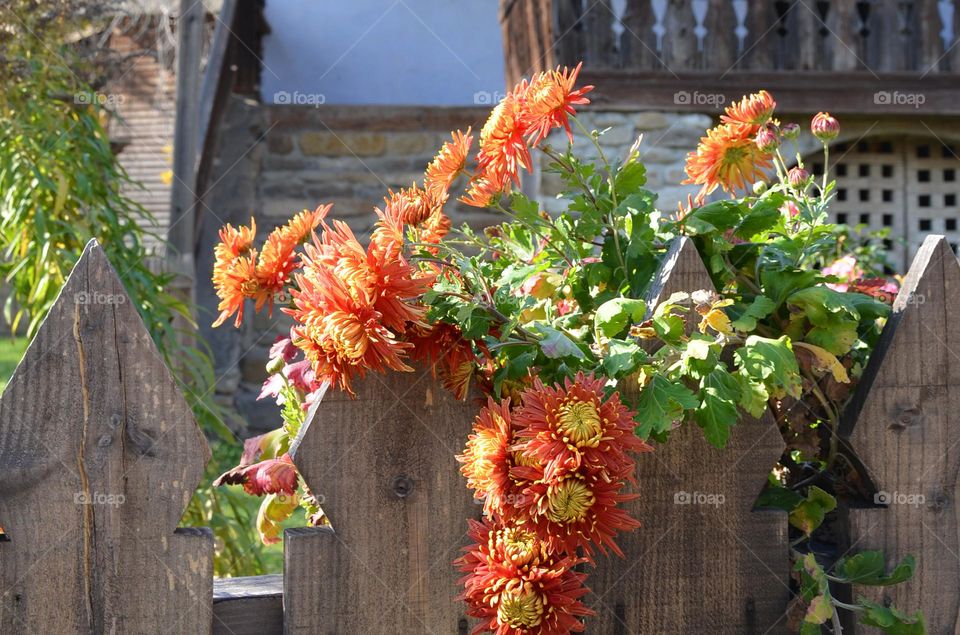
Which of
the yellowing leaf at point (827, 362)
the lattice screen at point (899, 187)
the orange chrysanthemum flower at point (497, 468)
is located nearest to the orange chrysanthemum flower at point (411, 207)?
the orange chrysanthemum flower at point (497, 468)

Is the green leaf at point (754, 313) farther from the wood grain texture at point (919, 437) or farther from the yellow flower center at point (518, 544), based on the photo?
the yellow flower center at point (518, 544)

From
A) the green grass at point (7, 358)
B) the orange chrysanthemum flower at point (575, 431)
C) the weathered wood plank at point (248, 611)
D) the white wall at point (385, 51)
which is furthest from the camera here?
the green grass at point (7, 358)

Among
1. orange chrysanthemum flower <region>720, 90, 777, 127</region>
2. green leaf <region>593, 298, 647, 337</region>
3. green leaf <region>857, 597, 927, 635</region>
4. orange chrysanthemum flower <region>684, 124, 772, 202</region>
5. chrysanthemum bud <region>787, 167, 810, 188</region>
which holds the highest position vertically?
orange chrysanthemum flower <region>720, 90, 777, 127</region>

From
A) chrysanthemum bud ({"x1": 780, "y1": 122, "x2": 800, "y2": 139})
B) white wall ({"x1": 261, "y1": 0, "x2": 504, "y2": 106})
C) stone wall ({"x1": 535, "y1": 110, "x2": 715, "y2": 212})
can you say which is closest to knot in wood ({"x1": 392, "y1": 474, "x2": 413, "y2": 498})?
chrysanthemum bud ({"x1": 780, "y1": 122, "x2": 800, "y2": 139})

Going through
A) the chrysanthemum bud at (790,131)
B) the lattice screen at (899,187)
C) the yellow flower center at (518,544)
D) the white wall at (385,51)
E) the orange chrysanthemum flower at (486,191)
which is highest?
the white wall at (385,51)

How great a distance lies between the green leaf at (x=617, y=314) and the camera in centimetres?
122

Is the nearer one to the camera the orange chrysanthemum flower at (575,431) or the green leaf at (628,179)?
the orange chrysanthemum flower at (575,431)

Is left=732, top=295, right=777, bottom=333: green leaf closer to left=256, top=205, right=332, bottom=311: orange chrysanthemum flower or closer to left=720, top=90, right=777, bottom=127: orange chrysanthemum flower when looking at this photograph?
left=720, top=90, right=777, bottom=127: orange chrysanthemum flower

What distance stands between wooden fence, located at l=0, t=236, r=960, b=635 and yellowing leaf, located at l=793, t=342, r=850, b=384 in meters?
0.10

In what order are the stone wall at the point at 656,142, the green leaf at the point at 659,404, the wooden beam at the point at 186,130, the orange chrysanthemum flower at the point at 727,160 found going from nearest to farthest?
1. the green leaf at the point at 659,404
2. the orange chrysanthemum flower at the point at 727,160
3. the wooden beam at the point at 186,130
4. the stone wall at the point at 656,142

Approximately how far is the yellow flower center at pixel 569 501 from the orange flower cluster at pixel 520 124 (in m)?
0.42

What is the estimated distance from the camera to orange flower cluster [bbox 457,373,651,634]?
108 cm

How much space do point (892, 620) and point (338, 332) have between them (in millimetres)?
778

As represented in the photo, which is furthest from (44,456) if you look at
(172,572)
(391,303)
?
(391,303)
